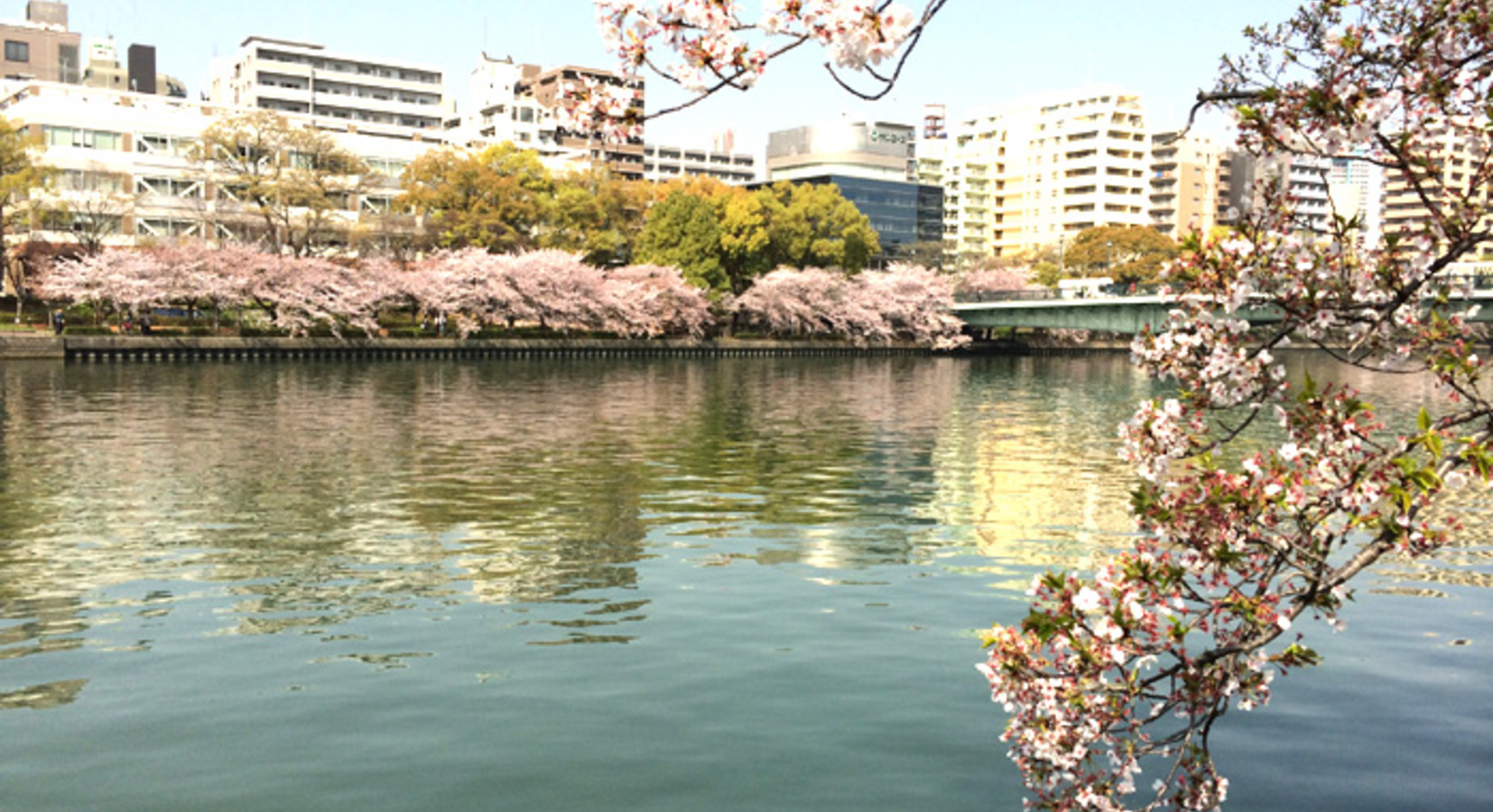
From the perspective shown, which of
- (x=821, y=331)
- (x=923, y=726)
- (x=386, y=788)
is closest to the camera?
(x=386, y=788)

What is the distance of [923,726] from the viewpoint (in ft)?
33.8

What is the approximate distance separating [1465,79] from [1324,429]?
186cm

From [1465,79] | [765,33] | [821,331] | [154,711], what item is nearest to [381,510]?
[154,711]

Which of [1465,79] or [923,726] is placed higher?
[1465,79]

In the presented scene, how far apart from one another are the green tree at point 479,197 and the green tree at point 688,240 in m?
8.99

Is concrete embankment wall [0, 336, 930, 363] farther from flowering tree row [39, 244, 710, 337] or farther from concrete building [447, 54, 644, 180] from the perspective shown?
concrete building [447, 54, 644, 180]

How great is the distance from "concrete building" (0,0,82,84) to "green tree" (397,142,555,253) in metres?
83.4

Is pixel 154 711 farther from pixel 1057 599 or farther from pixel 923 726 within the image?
pixel 1057 599

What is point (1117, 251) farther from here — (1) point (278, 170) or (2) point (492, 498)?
(2) point (492, 498)

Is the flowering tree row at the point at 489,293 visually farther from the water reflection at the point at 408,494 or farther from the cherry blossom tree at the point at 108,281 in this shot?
the water reflection at the point at 408,494

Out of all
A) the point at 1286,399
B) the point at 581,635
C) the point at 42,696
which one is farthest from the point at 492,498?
the point at 1286,399

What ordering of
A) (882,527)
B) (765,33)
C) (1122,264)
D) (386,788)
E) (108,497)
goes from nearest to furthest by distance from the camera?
1. (765,33)
2. (386,788)
3. (882,527)
4. (108,497)
5. (1122,264)

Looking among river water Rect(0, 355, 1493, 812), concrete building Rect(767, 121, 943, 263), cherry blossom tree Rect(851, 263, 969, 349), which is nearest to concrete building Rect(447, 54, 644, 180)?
concrete building Rect(767, 121, 943, 263)

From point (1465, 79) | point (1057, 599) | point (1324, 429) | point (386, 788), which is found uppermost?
point (1465, 79)
